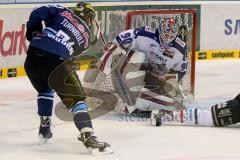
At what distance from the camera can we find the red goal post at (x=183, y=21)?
675 cm

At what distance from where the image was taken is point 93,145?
4.45 m

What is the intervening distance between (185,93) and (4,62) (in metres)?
2.86

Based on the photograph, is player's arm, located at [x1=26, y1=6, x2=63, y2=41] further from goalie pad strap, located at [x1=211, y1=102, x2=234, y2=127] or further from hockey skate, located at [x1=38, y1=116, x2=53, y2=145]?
goalie pad strap, located at [x1=211, y1=102, x2=234, y2=127]

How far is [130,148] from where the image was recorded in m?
4.73

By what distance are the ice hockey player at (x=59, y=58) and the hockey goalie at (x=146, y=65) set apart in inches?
54.0

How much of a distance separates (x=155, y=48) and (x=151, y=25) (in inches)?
28.8

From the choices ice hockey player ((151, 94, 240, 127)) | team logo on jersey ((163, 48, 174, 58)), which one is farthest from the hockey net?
ice hockey player ((151, 94, 240, 127))

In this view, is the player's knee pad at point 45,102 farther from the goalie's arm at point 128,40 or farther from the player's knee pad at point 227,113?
the goalie's arm at point 128,40

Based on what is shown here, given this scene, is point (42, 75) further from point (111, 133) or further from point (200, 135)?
point (200, 135)

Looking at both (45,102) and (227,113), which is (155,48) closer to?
(227,113)

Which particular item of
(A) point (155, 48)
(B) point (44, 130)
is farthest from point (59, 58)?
(A) point (155, 48)

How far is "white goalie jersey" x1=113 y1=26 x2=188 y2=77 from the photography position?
20.2 ft

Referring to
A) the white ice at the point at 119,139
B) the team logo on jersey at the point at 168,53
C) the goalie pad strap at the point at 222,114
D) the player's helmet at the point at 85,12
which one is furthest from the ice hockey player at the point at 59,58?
the team logo on jersey at the point at 168,53

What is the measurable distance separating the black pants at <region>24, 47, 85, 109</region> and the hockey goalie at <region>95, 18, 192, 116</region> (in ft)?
4.95
